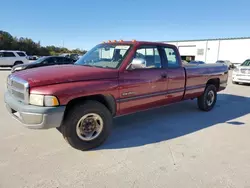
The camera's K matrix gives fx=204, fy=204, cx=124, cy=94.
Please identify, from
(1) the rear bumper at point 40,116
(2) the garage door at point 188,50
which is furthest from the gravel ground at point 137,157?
(2) the garage door at point 188,50

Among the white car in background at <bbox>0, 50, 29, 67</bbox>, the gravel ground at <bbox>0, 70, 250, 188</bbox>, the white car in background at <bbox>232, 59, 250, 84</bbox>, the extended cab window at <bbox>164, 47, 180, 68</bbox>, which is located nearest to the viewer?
the gravel ground at <bbox>0, 70, 250, 188</bbox>

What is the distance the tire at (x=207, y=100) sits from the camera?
5.91 m

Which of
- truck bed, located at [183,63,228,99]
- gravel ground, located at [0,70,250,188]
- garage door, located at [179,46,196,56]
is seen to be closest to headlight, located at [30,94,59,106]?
gravel ground, located at [0,70,250,188]

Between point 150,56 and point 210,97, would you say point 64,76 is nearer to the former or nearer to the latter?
point 150,56

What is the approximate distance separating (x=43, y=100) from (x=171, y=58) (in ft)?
10.2

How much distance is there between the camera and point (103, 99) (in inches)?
143

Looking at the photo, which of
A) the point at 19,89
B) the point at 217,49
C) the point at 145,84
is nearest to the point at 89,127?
the point at 19,89

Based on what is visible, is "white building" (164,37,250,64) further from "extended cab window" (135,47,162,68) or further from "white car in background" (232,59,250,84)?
"extended cab window" (135,47,162,68)

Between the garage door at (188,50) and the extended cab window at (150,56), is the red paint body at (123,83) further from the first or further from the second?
the garage door at (188,50)

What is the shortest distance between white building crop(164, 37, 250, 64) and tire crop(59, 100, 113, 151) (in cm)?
4128

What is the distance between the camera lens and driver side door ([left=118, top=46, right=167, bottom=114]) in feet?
12.5

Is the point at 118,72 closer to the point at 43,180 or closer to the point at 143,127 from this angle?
the point at 143,127

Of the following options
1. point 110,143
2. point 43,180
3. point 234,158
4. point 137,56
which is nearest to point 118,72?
point 137,56

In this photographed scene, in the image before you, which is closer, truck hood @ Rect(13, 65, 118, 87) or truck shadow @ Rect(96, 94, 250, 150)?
truck hood @ Rect(13, 65, 118, 87)
